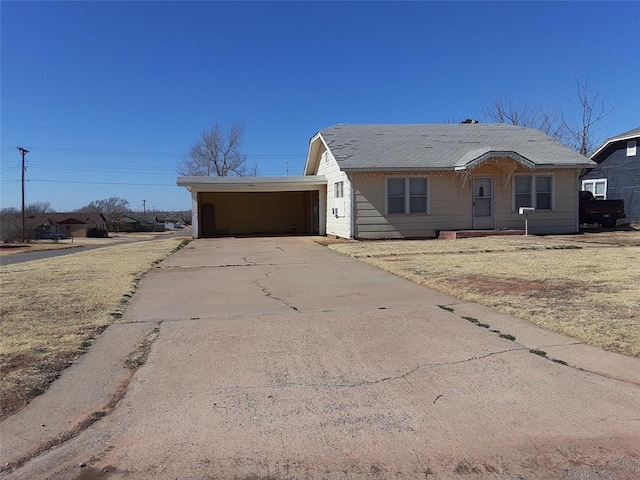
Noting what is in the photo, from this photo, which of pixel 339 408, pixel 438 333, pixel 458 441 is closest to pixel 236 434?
pixel 339 408

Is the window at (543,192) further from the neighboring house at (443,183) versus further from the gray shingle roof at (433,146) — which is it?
the gray shingle roof at (433,146)

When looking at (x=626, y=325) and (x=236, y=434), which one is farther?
(x=626, y=325)

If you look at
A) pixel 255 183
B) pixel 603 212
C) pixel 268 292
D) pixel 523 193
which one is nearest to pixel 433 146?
pixel 523 193

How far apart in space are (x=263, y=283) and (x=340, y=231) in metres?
11.0

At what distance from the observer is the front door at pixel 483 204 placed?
19.5 meters

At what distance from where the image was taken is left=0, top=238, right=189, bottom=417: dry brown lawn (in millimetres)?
4570

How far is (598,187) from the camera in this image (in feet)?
92.7

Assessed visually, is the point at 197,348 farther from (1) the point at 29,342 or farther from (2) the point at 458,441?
(2) the point at 458,441

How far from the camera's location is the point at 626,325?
18.7 ft

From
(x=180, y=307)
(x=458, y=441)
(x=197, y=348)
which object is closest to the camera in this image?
(x=458, y=441)

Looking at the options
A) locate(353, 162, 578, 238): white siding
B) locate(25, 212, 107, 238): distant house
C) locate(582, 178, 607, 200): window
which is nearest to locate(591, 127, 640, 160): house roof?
locate(582, 178, 607, 200): window

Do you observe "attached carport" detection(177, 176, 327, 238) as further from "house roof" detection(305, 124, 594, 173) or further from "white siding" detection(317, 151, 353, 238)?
"house roof" detection(305, 124, 594, 173)

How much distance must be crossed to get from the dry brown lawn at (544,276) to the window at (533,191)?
3.26 m

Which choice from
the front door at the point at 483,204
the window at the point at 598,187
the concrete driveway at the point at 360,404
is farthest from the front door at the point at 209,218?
the concrete driveway at the point at 360,404
